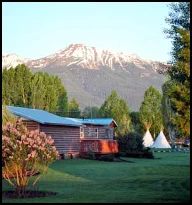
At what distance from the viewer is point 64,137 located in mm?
43469

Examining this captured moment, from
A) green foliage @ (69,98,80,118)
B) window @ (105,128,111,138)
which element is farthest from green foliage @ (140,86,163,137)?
window @ (105,128,111,138)

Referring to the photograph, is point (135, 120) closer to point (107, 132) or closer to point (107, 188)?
point (107, 132)

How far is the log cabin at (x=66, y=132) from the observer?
40.2 metres

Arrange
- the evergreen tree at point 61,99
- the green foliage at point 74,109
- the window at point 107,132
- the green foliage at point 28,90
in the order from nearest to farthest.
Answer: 1. the window at point 107,132
2. the green foliage at point 28,90
3. the evergreen tree at point 61,99
4. the green foliage at point 74,109

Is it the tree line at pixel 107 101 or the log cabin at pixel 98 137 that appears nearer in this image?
the tree line at pixel 107 101

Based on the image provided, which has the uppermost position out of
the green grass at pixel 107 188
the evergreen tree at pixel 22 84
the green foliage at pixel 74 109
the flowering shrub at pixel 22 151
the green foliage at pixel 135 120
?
the evergreen tree at pixel 22 84

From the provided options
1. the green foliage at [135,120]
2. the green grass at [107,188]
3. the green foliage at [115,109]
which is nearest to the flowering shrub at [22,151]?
the green grass at [107,188]

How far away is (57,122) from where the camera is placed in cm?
4144

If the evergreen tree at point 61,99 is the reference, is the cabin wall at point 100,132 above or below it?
below

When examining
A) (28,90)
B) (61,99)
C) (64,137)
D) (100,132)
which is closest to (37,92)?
(28,90)

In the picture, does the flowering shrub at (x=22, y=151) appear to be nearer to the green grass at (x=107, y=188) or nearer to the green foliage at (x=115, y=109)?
the green grass at (x=107, y=188)

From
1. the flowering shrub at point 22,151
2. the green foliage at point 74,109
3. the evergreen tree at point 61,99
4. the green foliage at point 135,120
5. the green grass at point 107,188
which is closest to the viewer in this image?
the green grass at point 107,188

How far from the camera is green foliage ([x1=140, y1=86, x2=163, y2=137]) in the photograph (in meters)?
88.7

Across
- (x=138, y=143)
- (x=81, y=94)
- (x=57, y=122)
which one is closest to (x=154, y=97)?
(x=138, y=143)
